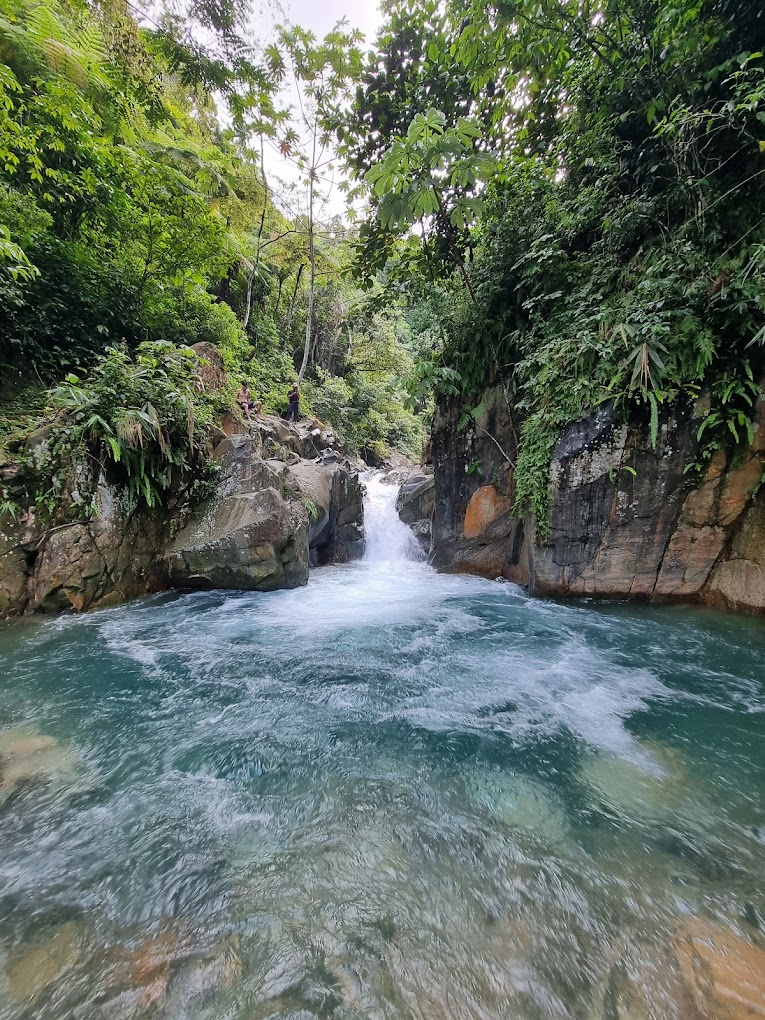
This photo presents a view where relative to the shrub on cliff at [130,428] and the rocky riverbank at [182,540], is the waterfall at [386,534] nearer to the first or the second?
the rocky riverbank at [182,540]

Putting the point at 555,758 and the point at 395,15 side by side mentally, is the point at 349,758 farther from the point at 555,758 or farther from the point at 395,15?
the point at 395,15

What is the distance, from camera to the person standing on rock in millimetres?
12188

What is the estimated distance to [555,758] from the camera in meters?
2.71

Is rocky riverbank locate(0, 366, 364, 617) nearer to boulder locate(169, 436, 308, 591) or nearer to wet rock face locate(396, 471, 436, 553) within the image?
boulder locate(169, 436, 308, 591)

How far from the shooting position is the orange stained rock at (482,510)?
7.16m

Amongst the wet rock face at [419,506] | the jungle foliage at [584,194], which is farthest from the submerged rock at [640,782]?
the wet rock face at [419,506]

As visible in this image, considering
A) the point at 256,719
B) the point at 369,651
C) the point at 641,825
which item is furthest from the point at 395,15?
the point at 641,825

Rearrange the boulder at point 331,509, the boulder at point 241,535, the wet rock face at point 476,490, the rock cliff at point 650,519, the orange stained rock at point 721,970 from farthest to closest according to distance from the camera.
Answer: the boulder at point 331,509 < the wet rock face at point 476,490 < the boulder at point 241,535 < the rock cliff at point 650,519 < the orange stained rock at point 721,970

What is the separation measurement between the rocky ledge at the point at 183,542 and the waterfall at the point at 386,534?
193 centimetres

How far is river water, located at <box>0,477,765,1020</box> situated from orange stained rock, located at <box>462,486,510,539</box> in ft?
10.4

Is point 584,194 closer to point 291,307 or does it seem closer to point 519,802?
point 519,802

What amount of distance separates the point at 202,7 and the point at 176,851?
6.21 metres

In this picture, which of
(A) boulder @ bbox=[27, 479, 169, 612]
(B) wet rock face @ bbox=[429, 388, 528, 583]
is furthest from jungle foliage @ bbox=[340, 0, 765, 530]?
(A) boulder @ bbox=[27, 479, 169, 612]

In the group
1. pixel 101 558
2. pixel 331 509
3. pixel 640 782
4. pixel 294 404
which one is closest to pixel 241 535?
pixel 101 558
